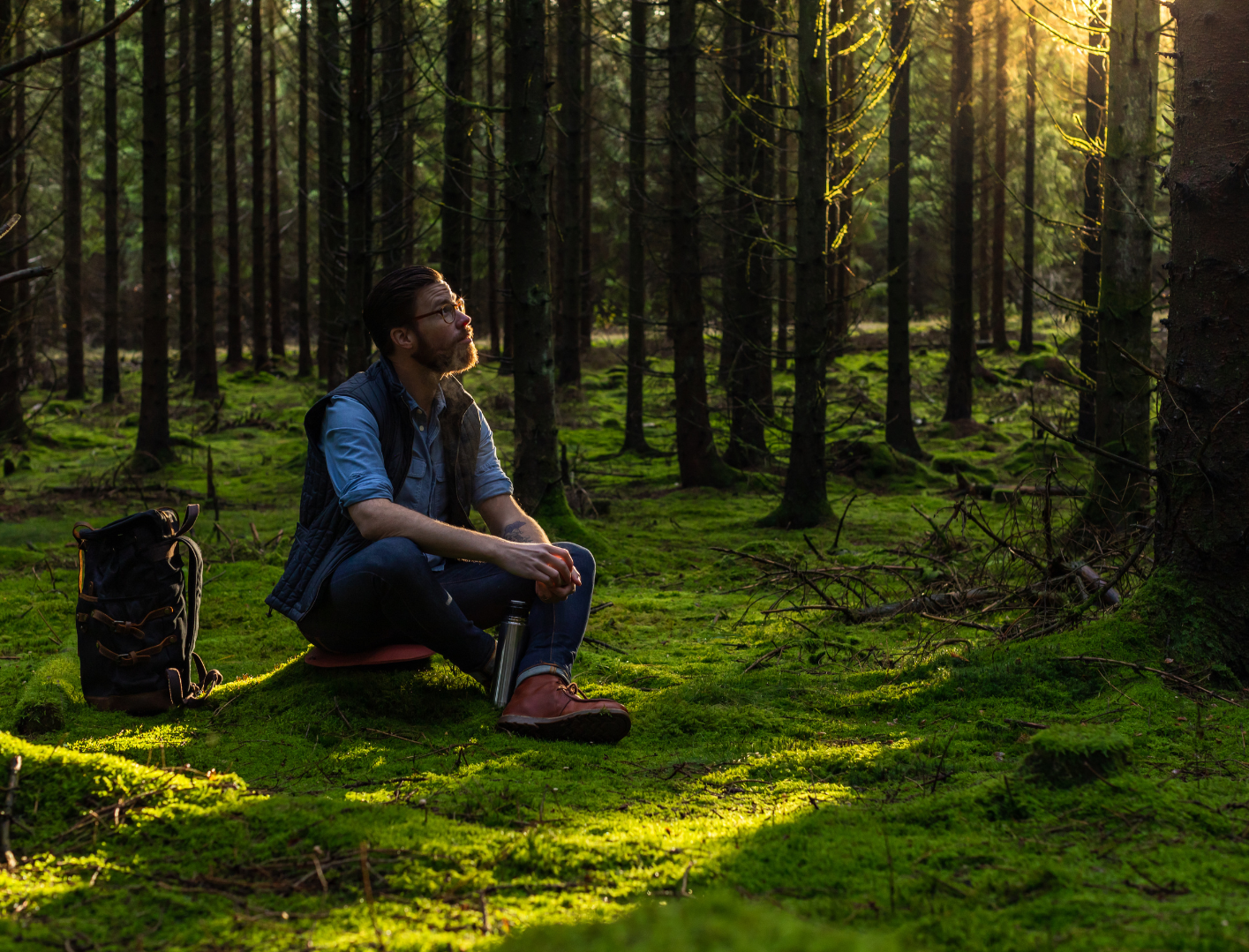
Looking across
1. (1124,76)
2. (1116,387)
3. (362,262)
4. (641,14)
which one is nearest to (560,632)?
(1116,387)

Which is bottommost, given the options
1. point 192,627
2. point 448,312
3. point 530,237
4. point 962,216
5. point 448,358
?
point 192,627

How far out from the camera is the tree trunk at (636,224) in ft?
40.3

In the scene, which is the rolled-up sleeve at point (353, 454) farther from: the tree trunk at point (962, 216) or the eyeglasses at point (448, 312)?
the tree trunk at point (962, 216)

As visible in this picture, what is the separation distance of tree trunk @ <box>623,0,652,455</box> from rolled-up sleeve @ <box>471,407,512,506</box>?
678cm

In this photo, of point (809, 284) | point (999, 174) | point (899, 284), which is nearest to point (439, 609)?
point (809, 284)

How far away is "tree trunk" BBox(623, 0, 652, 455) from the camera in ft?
40.3

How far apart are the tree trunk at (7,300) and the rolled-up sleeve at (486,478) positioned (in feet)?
17.1

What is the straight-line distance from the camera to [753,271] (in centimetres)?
1197

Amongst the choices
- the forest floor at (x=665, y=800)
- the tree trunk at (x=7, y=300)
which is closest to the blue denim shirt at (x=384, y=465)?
the forest floor at (x=665, y=800)

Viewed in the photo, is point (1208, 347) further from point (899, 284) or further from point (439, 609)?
point (899, 284)

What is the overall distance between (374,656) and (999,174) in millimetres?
17010

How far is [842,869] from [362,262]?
9605 mm

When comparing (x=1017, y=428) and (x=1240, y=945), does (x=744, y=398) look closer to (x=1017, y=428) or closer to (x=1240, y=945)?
(x=1017, y=428)

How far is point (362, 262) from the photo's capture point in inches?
423
